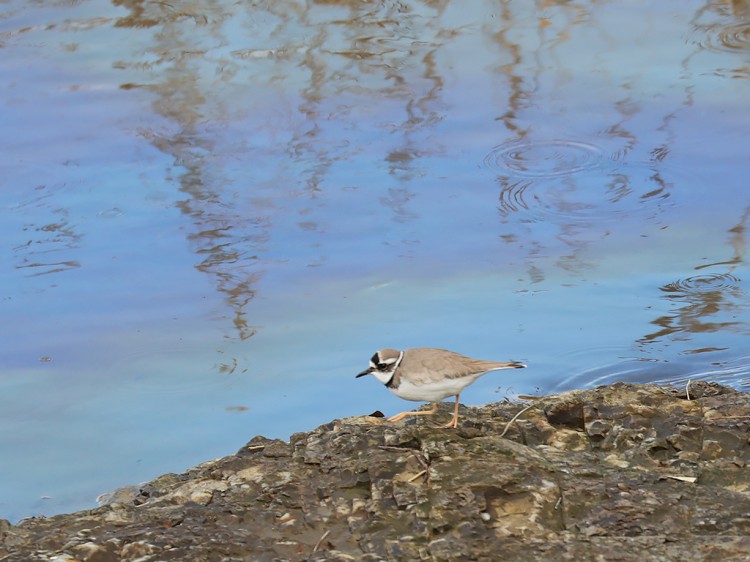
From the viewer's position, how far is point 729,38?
33.6ft

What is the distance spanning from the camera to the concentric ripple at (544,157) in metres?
8.39

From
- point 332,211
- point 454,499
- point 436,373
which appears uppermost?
point 436,373

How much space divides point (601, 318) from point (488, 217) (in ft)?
4.71

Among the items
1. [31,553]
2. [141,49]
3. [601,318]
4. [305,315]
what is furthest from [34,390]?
[141,49]

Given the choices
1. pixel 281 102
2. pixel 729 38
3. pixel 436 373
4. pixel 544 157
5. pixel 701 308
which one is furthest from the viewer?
pixel 729 38

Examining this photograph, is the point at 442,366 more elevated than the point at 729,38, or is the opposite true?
the point at 729,38

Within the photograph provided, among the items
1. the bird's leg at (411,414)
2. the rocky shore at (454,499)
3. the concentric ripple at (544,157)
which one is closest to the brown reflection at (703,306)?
the concentric ripple at (544,157)

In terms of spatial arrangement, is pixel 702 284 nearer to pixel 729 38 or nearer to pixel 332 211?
pixel 332 211

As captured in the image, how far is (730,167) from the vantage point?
27.2 feet

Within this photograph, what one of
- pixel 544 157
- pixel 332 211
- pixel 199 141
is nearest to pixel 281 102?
pixel 199 141

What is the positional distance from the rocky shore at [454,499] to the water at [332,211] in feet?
4.20

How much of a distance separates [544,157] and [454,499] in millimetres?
4935

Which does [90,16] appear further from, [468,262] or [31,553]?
[31,553]

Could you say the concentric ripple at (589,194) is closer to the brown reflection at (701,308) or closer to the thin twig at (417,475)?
the brown reflection at (701,308)
